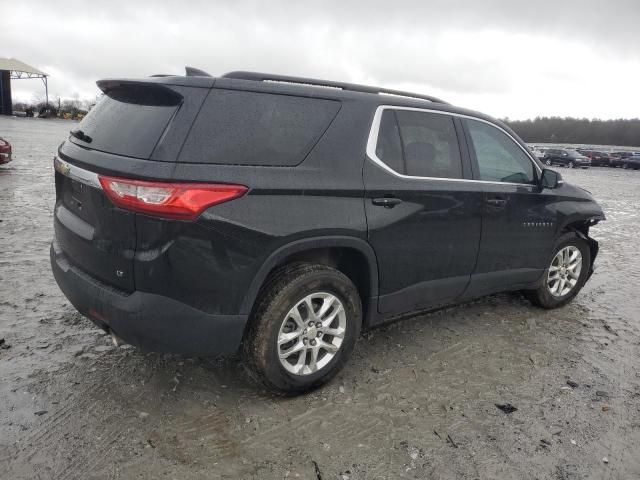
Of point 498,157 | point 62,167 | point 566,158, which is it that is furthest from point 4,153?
point 566,158

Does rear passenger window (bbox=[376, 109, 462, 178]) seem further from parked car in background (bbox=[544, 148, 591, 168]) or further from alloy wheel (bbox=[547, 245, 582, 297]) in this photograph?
Result: parked car in background (bbox=[544, 148, 591, 168])

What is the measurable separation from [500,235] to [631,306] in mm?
2117

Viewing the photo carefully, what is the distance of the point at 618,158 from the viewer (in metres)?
40.6

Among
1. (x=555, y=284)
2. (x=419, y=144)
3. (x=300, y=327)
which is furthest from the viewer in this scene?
(x=555, y=284)

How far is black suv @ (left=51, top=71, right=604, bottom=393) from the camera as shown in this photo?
2539 mm

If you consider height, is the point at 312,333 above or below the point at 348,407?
above

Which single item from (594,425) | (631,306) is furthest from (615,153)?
(594,425)

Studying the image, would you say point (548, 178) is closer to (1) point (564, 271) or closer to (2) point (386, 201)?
(1) point (564, 271)

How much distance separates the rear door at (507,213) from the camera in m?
3.90

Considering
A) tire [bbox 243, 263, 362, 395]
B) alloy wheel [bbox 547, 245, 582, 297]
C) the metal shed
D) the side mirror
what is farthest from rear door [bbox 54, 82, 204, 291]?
the metal shed

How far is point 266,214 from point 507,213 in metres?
2.22

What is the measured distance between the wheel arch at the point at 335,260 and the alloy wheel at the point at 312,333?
0.23 meters

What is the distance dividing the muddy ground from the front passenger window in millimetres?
1294

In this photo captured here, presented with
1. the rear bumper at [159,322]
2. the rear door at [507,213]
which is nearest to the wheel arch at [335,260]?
the rear bumper at [159,322]
